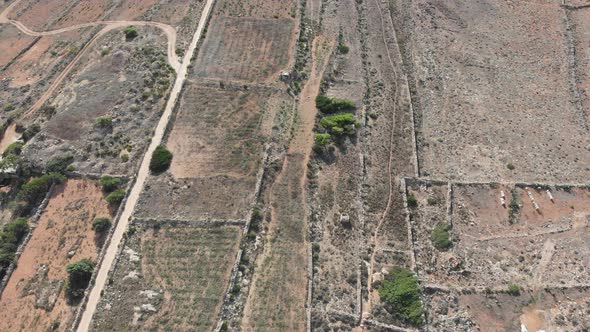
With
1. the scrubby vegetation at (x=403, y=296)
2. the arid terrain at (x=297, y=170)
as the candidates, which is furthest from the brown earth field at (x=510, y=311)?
the scrubby vegetation at (x=403, y=296)

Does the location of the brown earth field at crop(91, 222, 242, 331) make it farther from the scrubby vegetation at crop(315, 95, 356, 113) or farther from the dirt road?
the scrubby vegetation at crop(315, 95, 356, 113)

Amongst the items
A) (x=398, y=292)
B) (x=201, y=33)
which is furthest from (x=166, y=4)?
(x=398, y=292)

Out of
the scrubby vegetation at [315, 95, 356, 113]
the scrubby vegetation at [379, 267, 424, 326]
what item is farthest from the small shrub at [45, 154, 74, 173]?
the scrubby vegetation at [379, 267, 424, 326]

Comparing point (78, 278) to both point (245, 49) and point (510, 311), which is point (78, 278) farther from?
point (510, 311)

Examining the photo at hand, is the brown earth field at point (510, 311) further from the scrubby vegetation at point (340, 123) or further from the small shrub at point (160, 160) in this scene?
the small shrub at point (160, 160)

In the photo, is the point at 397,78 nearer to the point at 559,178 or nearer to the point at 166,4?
the point at 559,178

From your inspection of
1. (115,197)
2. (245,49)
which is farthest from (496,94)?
(115,197)
